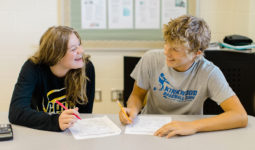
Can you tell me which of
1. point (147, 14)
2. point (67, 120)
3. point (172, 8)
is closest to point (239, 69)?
point (172, 8)

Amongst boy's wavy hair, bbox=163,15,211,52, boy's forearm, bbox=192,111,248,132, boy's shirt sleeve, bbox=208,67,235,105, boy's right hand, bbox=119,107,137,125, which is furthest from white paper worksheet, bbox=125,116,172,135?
boy's wavy hair, bbox=163,15,211,52

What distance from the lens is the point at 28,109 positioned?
135 cm

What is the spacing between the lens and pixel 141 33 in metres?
2.58

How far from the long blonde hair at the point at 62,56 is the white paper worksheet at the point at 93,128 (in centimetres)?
23

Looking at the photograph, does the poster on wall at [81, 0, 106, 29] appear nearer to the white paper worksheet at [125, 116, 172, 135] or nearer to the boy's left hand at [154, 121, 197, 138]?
the white paper worksheet at [125, 116, 172, 135]

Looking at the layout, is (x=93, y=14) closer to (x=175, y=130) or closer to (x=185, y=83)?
(x=185, y=83)

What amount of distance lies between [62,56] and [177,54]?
1.94 feet

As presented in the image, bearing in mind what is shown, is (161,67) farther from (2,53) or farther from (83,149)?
(2,53)

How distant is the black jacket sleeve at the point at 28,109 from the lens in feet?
4.19

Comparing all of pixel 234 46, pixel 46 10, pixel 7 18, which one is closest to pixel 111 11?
pixel 46 10

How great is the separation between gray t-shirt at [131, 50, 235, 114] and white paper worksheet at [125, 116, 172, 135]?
17 centimetres

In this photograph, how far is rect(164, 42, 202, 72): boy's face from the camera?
1.43m

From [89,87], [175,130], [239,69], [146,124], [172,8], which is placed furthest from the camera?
[172,8]

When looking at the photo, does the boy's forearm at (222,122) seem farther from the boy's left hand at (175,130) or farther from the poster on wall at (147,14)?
the poster on wall at (147,14)
